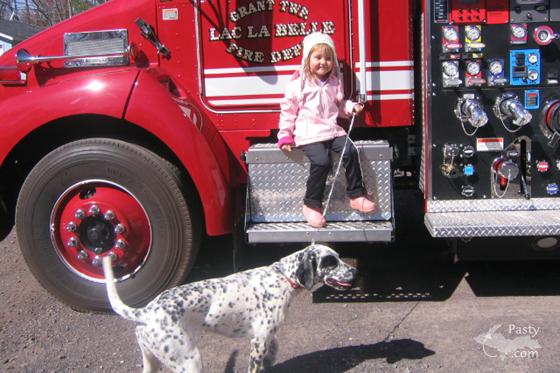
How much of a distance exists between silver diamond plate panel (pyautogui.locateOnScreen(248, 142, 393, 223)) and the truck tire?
0.46m

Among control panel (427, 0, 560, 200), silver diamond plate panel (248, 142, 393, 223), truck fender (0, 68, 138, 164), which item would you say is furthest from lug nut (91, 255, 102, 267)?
control panel (427, 0, 560, 200)

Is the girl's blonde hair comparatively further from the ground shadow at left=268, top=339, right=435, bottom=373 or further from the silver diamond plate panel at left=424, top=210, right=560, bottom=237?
the ground shadow at left=268, top=339, right=435, bottom=373

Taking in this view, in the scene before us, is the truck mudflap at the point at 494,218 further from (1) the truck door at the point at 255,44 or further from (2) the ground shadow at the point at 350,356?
(1) the truck door at the point at 255,44

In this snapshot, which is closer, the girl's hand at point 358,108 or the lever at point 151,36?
the girl's hand at point 358,108

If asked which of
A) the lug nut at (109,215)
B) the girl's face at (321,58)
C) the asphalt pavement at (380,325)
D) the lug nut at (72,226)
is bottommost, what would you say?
the asphalt pavement at (380,325)

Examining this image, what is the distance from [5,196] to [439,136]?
305 centimetres

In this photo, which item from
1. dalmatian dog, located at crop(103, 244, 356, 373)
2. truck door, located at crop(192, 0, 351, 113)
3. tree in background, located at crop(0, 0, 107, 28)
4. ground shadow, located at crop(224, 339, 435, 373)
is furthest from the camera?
tree in background, located at crop(0, 0, 107, 28)

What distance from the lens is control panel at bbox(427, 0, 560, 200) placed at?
389 cm

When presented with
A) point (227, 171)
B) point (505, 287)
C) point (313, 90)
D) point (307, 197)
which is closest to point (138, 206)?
point (227, 171)

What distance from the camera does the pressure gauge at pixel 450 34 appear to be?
3.90 meters

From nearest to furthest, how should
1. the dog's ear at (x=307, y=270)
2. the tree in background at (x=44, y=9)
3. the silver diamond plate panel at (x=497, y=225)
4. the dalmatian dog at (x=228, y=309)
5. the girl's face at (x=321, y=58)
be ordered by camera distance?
the dalmatian dog at (x=228, y=309) → the dog's ear at (x=307, y=270) → the silver diamond plate panel at (x=497, y=225) → the girl's face at (x=321, y=58) → the tree in background at (x=44, y=9)

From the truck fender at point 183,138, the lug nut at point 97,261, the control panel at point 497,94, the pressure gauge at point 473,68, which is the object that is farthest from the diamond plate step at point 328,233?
the pressure gauge at point 473,68

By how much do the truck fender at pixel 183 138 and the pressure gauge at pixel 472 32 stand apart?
1.80 m

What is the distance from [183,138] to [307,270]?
1300mm
